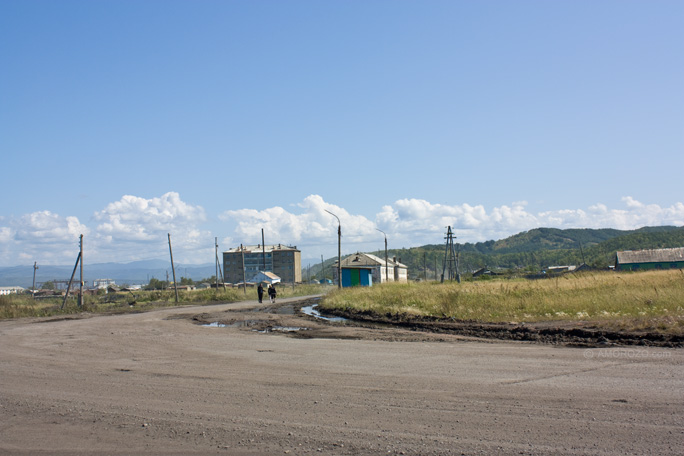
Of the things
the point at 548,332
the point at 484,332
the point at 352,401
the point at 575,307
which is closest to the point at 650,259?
the point at 575,307

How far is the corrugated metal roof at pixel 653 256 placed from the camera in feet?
258

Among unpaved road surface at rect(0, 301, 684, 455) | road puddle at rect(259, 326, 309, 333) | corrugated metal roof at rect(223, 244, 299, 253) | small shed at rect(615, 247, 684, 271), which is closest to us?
unpaved road surface at rect(0, 301, 684, 455)

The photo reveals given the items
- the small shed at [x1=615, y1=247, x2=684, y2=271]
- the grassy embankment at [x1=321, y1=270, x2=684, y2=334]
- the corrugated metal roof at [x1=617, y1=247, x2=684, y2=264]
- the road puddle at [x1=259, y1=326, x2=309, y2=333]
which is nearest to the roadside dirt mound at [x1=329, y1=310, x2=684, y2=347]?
the grassy embankment at [x1=321, y1=270, x2=684, y2=334]

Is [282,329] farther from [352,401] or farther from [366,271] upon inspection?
[366,271]

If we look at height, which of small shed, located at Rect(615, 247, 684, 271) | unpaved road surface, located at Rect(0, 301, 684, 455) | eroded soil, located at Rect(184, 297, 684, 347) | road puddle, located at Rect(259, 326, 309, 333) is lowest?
road puddle, located at Rect(259, 326, 309, 333)

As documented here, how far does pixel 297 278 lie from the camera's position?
17250 centimetres

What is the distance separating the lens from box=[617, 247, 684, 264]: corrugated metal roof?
78.5 meters

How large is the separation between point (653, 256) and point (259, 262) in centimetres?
11146

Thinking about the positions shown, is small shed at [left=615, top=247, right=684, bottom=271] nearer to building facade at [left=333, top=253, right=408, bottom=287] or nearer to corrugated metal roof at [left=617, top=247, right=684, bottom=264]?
corrugated metal roof at [left=617, top=247, right=684, bottom=264]

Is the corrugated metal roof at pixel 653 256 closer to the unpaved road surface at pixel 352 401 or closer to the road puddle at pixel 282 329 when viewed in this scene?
the road puddle at pixel 282 329

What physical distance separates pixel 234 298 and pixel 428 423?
49232 millimetres

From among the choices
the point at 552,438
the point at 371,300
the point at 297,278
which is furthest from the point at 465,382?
the point at 297,278

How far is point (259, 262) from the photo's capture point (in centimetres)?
16475

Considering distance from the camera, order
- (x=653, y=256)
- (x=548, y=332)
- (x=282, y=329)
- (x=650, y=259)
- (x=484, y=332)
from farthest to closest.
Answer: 1. (x=653, y=256)
2. (x=650, y=259)
3. (x=282, y=329)
4. (x=484, y=332)
5. (x=548, y=332)
